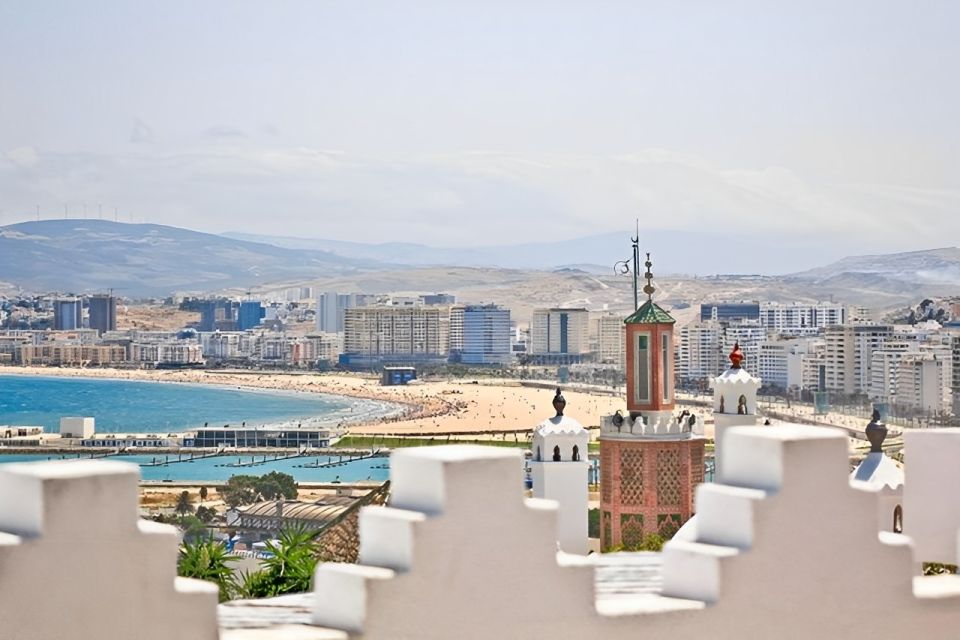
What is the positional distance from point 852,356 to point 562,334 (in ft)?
201

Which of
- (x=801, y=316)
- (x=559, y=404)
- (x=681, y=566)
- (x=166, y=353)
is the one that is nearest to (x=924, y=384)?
(x=801, y=316)

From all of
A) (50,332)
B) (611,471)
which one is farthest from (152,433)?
(50,332)

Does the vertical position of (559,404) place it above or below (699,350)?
above

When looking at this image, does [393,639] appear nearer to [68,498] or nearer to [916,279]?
[68,498]

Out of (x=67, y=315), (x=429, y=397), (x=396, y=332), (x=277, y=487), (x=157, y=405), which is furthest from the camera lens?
(x=67, y=315)

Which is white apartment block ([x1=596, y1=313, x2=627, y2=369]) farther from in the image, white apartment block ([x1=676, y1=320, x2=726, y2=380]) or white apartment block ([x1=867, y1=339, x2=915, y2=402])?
white apartment block ([x1=867, y1=339, x2=915, y2=402])

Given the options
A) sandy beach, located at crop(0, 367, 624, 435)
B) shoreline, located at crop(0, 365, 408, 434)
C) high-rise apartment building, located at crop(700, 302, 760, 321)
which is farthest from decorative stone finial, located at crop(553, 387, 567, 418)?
high-rise apartment building, located at crop(700, 302, 760, 321)

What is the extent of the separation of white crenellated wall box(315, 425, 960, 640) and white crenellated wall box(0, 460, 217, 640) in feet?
1.16

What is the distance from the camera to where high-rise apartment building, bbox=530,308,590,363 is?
155750mm

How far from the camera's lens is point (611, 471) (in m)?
12.5

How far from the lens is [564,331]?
15688 cm

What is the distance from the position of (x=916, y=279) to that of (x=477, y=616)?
178759mm

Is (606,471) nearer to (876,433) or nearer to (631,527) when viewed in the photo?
(631,527)

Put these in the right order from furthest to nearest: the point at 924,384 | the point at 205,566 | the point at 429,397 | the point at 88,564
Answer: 1. the point at 429,397
2. the point at 924,384
3. the point at 205,566
4. the point at 88,564
